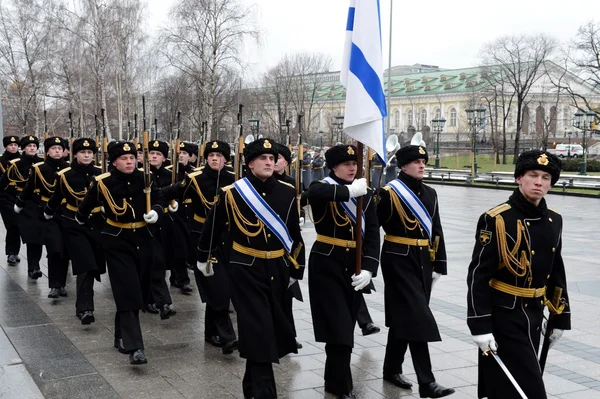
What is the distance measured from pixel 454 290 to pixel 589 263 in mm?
3748

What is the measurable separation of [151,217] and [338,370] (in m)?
2.54

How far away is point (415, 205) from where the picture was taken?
6133 mm

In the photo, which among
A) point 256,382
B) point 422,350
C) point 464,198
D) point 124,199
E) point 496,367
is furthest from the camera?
point 464,198

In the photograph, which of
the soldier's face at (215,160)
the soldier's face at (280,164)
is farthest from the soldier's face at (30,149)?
the soldier's face at (280,164)

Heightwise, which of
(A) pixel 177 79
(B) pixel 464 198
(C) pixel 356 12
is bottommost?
(B) pixel 464 198

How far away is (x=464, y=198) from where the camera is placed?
1112 inches

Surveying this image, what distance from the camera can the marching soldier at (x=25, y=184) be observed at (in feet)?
35.8

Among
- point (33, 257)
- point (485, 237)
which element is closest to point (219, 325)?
point (485, 237)

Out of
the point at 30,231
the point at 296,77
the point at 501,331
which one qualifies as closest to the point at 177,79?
the point at 296,77

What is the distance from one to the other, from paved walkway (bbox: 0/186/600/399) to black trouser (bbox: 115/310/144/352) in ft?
0.61

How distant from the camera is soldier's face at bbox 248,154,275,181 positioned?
5879mm

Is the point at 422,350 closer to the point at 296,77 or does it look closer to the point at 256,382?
the point at 256,382

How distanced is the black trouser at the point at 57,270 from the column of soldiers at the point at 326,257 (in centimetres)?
73

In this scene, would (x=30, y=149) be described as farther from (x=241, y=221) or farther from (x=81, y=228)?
(x=241, y=221)
